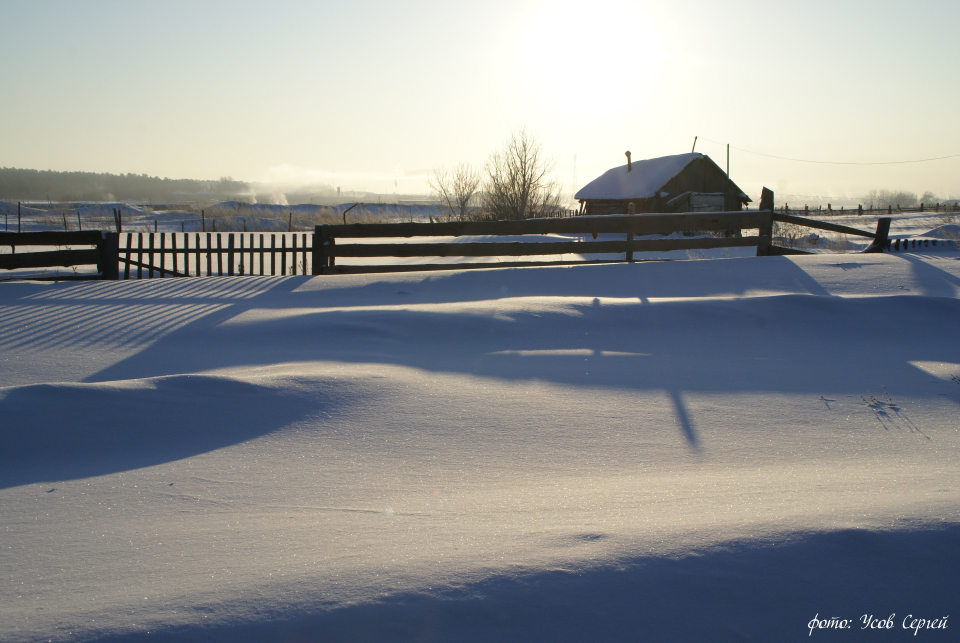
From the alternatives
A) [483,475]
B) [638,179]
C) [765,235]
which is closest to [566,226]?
[765,235]

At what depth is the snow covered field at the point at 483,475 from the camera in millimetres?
1853

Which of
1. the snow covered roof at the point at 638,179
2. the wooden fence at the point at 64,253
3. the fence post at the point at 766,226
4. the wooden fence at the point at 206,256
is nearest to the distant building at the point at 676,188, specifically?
the snow covered roof at the point at 638,179

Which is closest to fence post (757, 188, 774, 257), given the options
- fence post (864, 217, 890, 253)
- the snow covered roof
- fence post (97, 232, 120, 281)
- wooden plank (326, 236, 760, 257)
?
wooden plank (326, 236, 760, 257)

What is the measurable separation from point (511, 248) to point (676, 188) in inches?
993

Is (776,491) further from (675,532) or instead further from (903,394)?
(903,394)

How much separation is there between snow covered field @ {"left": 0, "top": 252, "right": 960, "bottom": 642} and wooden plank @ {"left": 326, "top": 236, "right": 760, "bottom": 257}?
327 cm

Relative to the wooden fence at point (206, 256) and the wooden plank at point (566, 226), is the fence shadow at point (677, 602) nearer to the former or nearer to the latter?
the wooden plank at point (566, 226)

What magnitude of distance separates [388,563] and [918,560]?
1.86 metres

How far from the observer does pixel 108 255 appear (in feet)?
33.2

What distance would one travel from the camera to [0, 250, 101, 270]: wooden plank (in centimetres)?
970

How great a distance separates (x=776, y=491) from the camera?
104 inches

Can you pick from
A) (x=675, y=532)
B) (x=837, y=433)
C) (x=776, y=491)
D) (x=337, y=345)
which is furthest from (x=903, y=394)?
(x=337, y=345)

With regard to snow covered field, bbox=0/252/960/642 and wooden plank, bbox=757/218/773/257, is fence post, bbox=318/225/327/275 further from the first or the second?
wooden plank, bbox=757/218/773/257

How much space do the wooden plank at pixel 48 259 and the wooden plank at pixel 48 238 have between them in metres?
0.18
